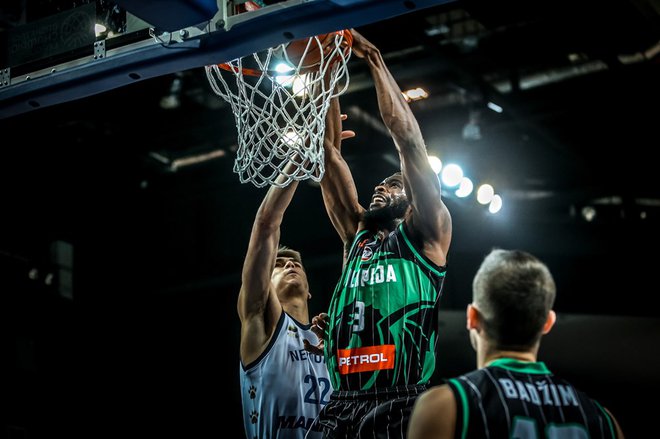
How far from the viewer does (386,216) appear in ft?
14.0

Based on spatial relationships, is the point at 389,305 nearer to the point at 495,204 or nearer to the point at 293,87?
the point at 293,87

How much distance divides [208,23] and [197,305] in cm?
738

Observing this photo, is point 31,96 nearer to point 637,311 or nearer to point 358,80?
point 358,80

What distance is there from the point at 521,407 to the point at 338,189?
2312 mm

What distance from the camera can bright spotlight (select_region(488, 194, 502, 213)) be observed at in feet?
28.6

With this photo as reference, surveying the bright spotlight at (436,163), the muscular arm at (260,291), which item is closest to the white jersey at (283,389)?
the muscular arm at (260,291)

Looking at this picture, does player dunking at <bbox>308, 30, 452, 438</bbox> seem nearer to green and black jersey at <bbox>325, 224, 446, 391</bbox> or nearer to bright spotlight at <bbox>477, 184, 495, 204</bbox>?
green and black jersey at <bbox>325, 224, 446, 391</bbox>

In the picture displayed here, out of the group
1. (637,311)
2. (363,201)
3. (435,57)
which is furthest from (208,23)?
(637,311)

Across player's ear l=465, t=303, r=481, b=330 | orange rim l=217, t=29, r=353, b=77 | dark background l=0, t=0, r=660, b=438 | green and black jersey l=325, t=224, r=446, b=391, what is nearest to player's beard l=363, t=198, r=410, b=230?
green and black jersey l=325, t=224, r=446, b=391

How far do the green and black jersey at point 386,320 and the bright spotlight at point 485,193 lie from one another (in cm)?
468

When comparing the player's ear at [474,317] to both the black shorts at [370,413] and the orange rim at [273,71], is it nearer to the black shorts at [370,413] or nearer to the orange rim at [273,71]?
the black shorts at [370,413]

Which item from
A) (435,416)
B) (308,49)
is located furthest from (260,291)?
(435,416)

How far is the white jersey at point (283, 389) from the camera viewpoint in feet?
14.4

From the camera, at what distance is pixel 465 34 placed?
787cm
